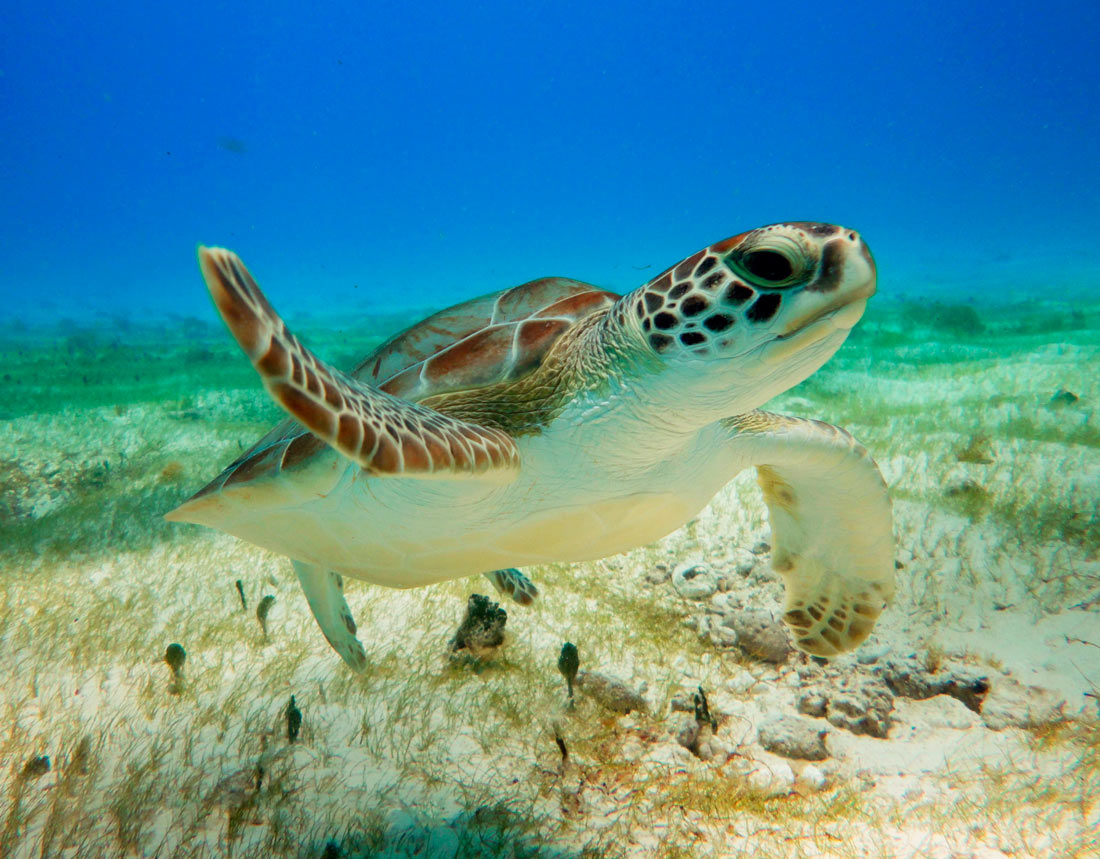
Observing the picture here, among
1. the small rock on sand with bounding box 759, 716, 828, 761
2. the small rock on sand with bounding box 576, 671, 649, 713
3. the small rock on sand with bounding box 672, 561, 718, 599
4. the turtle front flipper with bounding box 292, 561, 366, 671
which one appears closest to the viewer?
the small rock on sand with bounding box 759, 716, 828, 761

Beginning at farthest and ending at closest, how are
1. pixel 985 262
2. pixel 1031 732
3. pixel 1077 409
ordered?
pixel 985 262 < pixel 1077 409 < pixel 1031 732

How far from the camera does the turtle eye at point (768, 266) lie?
1.56 metres

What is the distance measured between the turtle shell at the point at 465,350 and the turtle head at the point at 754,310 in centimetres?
67

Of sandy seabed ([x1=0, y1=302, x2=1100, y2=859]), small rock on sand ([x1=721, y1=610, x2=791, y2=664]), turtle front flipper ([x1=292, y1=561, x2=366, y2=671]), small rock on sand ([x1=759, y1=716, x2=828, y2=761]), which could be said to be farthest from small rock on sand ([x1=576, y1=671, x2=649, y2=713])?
turtle front flipper ([x1=292, y1=561, x2=366, y2=671])

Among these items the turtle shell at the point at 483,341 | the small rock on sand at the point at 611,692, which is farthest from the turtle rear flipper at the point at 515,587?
the turtle shell at the point at 483,341

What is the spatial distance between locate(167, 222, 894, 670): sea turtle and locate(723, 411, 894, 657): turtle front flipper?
1 cm

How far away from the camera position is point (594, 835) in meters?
1.79

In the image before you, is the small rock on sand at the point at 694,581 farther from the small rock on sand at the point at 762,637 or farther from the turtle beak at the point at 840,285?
the turtle beak at the point at 840,285

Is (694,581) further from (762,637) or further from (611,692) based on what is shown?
(611,692)

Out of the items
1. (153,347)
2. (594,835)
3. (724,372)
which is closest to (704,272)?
(724,372)

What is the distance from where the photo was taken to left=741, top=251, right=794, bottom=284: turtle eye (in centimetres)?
156

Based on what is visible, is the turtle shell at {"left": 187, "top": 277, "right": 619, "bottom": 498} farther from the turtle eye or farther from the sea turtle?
the turtle eye

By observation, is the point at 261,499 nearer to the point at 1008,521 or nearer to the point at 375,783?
the point at 375,783

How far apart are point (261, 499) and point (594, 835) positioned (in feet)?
5.87
